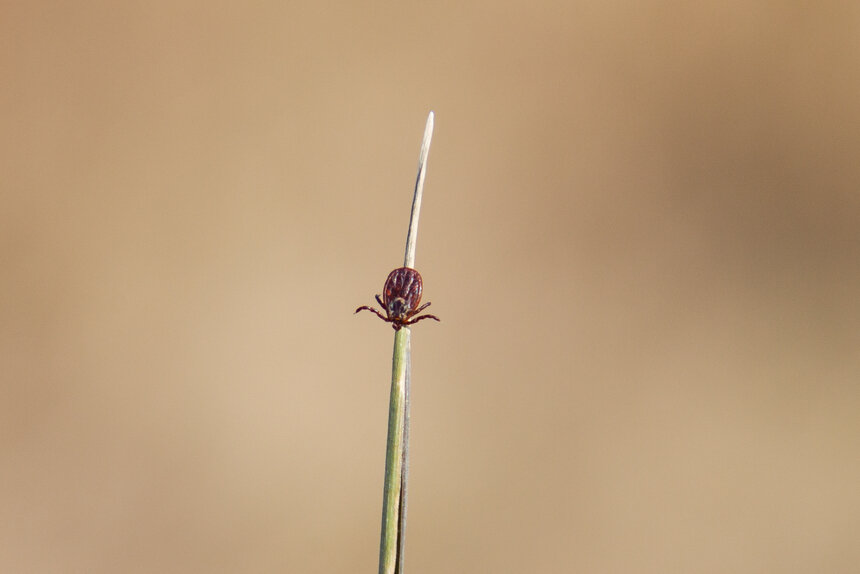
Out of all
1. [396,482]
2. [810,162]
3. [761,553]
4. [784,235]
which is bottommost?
[396,482]

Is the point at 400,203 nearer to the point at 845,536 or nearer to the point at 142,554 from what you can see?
the point at 142,554

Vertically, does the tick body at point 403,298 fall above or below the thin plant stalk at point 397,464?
above

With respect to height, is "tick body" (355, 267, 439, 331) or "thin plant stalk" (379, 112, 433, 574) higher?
"tick body" (355, 267, 439, 331)

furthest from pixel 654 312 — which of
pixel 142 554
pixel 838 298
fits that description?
pixel 142 554

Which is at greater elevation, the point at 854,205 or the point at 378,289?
the point at 854,205

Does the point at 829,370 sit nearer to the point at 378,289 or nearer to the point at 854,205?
the point at 854,205

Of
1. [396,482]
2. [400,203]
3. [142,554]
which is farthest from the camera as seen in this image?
[400,203]

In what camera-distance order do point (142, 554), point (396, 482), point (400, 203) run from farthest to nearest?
point (400, 203) < point (142, 554) < point (396, 482)

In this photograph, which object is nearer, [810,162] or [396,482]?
[396,482]
